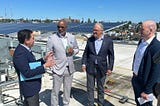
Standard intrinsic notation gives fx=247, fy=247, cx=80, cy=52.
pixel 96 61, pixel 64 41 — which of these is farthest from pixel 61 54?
pixel 96 61

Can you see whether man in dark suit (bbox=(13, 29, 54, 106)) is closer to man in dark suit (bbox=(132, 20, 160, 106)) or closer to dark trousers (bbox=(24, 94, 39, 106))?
dark trousers (bbox=(24, 94, 39, 106))

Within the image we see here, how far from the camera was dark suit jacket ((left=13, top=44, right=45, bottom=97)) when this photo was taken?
10.1 feet

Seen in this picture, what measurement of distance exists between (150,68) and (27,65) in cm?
158

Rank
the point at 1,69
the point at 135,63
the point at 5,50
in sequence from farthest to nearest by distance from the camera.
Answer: the point at 5,50, the point at 1,69, the point at 135,63

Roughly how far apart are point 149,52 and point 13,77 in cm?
390

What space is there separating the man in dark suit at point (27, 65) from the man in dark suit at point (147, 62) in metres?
1.25

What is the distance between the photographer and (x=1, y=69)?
16.9 ft

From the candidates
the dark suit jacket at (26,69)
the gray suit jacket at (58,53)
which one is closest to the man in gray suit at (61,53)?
the gray suit jacket at (58,53)

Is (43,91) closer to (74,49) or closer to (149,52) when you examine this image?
(74,49)

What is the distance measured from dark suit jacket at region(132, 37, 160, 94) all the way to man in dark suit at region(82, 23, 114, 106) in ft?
3.11

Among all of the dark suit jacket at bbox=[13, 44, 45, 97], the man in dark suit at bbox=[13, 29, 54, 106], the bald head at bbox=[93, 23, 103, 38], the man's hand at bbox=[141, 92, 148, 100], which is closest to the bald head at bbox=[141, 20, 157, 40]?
the man's hand at bbox=[141, 92, 148, 100]

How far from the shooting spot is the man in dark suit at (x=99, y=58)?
4.16m

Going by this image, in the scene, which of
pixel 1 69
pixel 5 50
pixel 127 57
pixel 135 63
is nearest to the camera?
pixel 135 63

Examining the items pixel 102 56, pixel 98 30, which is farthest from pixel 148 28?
pixel 102 56
